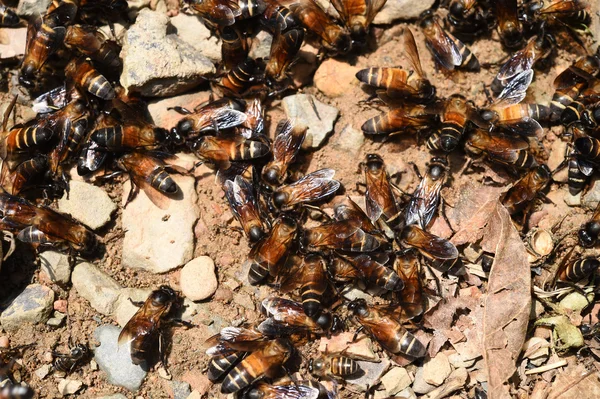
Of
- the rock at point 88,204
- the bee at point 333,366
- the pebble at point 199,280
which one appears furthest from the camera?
the rock at point 88,204

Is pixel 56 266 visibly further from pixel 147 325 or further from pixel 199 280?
pixel 199 280

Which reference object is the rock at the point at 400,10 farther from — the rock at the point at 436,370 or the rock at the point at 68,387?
the rock at the point at 68,387

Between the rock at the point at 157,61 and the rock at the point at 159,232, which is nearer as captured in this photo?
the rock at the point at 159,232

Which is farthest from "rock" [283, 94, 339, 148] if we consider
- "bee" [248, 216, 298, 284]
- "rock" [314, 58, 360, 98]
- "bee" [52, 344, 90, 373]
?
"bee" [52, 344, 90, 373]

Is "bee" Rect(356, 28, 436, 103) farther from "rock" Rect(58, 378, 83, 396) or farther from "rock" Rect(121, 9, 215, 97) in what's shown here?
"rock" Rect(58, 378, 83, 396)

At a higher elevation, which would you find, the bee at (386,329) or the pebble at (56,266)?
the bee at (386,329)

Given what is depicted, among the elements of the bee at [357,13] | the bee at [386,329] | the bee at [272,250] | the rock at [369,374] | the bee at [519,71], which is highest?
→ the bee at [357,13]

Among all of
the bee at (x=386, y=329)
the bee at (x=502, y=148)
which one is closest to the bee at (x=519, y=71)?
the bee at (x=502, y=148)

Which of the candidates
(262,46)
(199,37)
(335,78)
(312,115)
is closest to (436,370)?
(312,115)
